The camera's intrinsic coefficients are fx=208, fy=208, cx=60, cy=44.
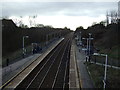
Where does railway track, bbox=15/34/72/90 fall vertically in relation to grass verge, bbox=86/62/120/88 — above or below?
below

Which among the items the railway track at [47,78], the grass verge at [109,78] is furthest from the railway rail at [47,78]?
the grass verge at [109,78]

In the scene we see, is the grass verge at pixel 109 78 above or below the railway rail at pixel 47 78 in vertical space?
above

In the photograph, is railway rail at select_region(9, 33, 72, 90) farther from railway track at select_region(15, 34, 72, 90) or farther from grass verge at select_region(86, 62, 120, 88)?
grass verge at select_region(86, 62, 120, 88)

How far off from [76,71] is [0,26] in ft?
112

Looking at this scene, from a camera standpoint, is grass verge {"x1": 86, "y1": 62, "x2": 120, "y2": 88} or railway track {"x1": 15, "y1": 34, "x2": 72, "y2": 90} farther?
railway track {"x1": 15, "y1": 34, "x2": 72, "y2": 90}

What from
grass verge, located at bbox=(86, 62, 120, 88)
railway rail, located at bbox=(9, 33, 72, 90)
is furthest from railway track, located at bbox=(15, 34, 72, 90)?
grass verge, located at bbox=(86, 62, 120, 88)

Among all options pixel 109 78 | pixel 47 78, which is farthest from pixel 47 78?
pixel 109 78

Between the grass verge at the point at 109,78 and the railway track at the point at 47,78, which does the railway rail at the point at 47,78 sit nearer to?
the railway track at the point at 47,78

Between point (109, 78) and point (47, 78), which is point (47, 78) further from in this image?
point (109, 78)

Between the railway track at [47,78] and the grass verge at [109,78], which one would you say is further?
the railway track at [47,78]

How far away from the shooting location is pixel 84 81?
22.2 m

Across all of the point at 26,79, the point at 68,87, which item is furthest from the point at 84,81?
the point at 26,79

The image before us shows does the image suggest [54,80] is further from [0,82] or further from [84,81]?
[0,82]

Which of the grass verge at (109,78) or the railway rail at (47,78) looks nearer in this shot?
the grass verge at (109,78)
